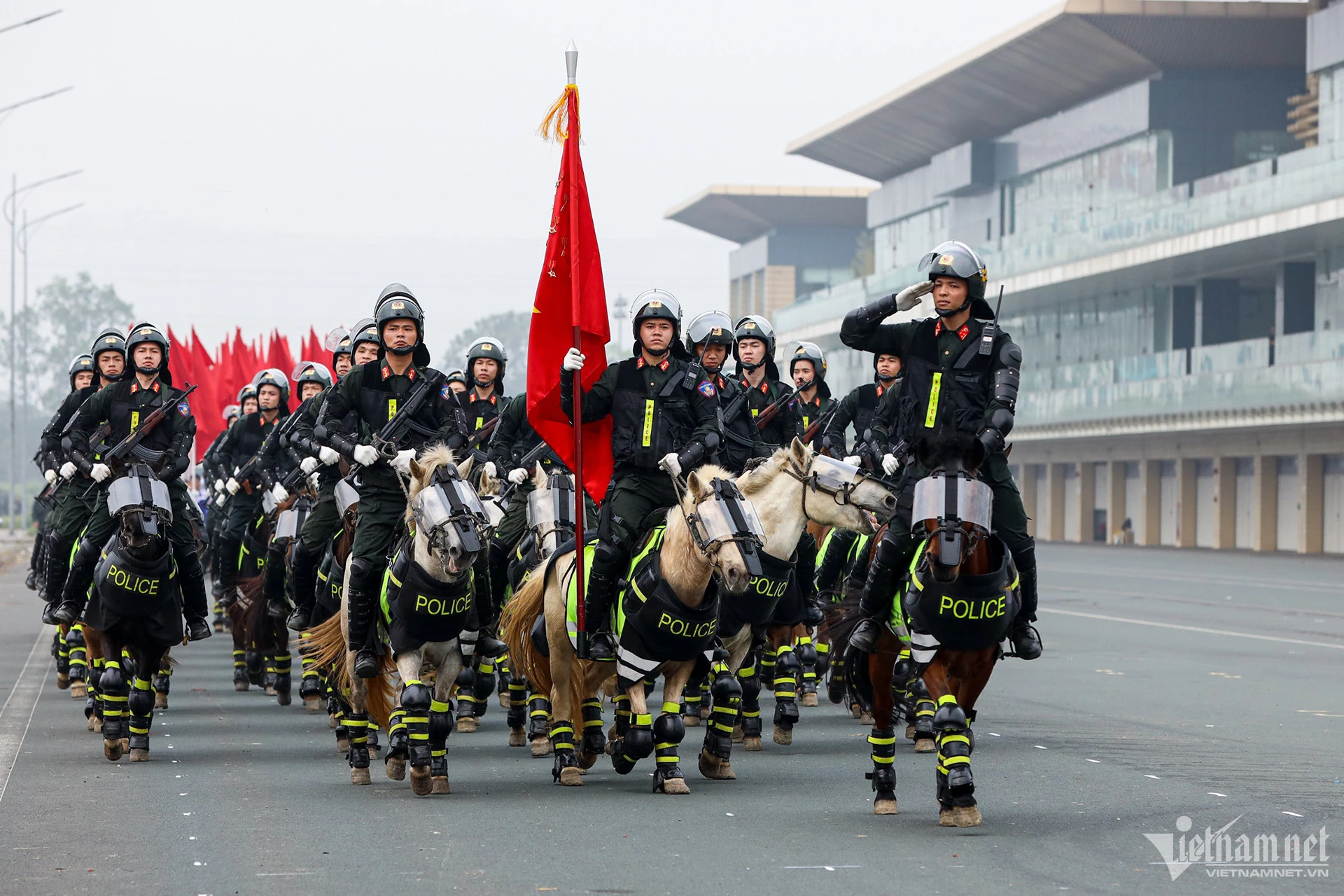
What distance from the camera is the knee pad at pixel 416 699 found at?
417 inches

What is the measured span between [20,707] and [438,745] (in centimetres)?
627

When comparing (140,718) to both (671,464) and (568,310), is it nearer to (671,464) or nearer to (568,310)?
(568,310)

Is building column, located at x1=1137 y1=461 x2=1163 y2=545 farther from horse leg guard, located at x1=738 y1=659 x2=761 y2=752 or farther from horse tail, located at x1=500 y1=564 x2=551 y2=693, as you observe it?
horse tail, located at x1=500 y1=564 x2=551 y2=693

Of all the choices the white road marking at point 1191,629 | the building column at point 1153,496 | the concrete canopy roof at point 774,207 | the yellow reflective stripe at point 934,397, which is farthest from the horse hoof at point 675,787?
the concrete canopy roof at point 774,207

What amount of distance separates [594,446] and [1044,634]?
12391 millimetres

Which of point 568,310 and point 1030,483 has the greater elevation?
point 568,310

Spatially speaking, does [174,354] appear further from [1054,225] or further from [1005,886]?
[1054,225]

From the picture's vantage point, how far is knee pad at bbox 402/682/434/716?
10.6 meters

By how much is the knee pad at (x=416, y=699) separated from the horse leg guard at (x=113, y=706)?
8.59ft

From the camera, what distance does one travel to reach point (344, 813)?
9969mm

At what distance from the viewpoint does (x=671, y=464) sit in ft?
36.6

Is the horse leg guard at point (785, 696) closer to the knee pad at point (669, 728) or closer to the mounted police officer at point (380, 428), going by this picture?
the knee pad at point (669, 728)

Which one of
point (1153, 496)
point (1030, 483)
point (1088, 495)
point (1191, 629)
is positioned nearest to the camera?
point (1191, 629)

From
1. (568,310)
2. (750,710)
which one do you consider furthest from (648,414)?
(750,710)
